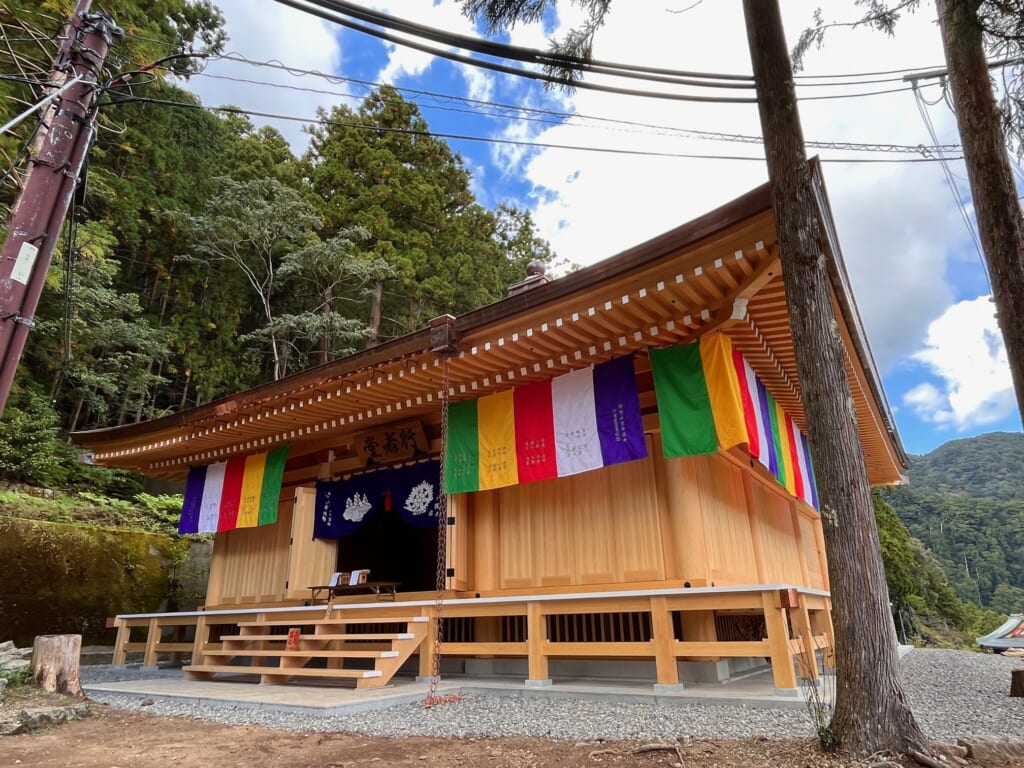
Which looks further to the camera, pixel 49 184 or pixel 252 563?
pixel 252 563

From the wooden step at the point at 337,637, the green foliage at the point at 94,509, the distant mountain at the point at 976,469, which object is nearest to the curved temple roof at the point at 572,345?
the green foliage at the point at 94,509

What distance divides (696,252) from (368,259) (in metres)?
15.0

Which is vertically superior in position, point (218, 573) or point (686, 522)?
point (686, 522)

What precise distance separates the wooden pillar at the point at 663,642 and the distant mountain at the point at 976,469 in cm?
5684

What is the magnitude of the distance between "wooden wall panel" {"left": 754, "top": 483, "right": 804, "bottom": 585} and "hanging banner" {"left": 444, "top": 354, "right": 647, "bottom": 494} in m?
2.97

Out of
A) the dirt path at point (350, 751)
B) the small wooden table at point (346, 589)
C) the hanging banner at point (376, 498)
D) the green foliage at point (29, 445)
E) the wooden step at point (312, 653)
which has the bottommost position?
the dirt path at point (350, 751)

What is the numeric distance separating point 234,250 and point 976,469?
68.7 meters

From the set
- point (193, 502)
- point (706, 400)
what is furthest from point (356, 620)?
point (193, 502)

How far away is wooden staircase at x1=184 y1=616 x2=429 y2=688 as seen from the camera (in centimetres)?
536

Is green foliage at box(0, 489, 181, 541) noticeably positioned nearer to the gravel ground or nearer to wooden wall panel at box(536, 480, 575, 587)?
the gravel ground

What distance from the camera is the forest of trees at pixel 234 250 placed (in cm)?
1469

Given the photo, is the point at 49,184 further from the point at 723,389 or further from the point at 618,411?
the point at 723,389

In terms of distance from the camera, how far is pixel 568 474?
5.87m

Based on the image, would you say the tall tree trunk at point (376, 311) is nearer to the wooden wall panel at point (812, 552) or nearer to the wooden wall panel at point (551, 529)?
the wooden wall panel at point (551, 529)
